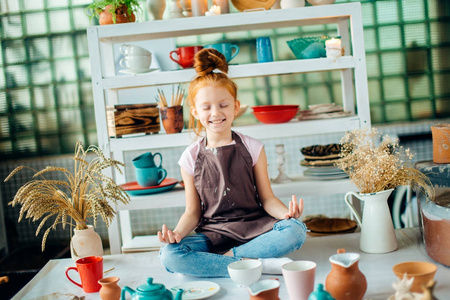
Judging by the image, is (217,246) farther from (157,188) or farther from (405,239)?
(405,239)

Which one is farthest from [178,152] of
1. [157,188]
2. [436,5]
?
[436,5]

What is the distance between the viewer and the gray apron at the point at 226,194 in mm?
2271

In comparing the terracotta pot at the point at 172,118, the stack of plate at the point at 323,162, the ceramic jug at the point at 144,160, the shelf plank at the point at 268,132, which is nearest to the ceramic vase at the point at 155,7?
the terracotta pot at the point at 172,118

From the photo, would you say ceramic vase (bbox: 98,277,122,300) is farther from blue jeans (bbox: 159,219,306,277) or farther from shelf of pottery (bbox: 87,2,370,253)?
shelf of pottery (bbox: 87,2,370,253)

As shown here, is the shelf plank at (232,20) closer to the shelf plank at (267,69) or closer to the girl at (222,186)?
the shelf plank at (267,69)

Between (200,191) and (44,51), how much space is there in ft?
7.92

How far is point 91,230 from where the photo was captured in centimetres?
233

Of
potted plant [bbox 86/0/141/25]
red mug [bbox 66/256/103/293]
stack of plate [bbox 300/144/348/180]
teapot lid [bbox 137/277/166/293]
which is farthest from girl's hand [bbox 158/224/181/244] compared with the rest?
potted plant [bbox 86/0/141/25]

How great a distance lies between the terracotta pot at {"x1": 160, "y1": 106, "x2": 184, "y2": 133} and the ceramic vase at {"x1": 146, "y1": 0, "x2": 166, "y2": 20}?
529 millimetres

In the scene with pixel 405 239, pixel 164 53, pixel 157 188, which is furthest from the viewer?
pixel 164 53

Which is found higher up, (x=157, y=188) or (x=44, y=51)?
(x=44, y=51)

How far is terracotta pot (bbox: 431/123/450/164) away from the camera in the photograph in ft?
7.43

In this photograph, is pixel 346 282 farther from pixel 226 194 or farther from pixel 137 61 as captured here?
pixel 137 61

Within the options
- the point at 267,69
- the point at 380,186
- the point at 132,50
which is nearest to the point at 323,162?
the point at 380,186
